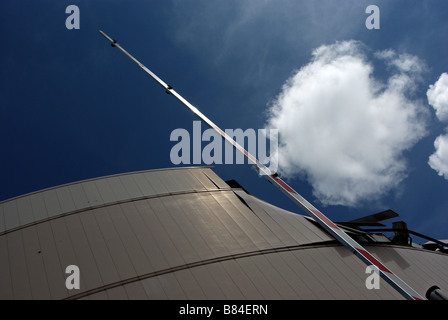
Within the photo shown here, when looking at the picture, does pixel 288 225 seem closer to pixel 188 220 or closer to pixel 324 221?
pixel 188 220

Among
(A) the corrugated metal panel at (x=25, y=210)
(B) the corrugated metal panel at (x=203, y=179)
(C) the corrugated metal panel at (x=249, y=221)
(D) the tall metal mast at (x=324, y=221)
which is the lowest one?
(D) the tall metal mast at (x=324, y=221)

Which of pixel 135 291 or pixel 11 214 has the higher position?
pixel 11 214

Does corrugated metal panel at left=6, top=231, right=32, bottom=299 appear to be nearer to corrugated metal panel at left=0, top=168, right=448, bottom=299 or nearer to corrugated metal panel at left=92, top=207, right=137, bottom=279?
corrugated metal panel at left=0, top=168, right=448, bottom=299

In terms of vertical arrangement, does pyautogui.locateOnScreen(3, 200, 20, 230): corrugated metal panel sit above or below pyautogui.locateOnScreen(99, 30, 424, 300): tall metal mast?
above

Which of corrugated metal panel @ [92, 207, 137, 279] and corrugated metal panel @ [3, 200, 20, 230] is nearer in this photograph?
corrugated metal panel @ [92, 207, 137, 279]

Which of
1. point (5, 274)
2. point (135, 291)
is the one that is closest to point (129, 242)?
point (135, 291)

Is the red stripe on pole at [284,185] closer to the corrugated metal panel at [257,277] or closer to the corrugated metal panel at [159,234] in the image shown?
the corrugated metal panel at [257,277]

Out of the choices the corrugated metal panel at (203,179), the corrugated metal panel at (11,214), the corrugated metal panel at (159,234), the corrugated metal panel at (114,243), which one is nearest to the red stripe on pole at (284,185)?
the corrugated metal panel at (159,234)

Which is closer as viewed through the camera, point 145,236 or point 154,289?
point 154,289

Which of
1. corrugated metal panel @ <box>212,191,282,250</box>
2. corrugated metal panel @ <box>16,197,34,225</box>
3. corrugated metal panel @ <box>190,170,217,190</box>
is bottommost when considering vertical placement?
corrugated metal panel @ <box>212,191,282,250</box>

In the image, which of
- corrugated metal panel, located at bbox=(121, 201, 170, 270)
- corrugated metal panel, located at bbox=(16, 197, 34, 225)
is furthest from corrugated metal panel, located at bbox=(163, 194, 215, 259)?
corrugated metal panel, located at bbox=(16, 197, 34, 225)

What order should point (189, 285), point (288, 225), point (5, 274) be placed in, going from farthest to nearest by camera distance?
point (288, 225)
point (5, 274)
point (189, 285)

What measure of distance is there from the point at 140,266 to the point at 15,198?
6.35m
